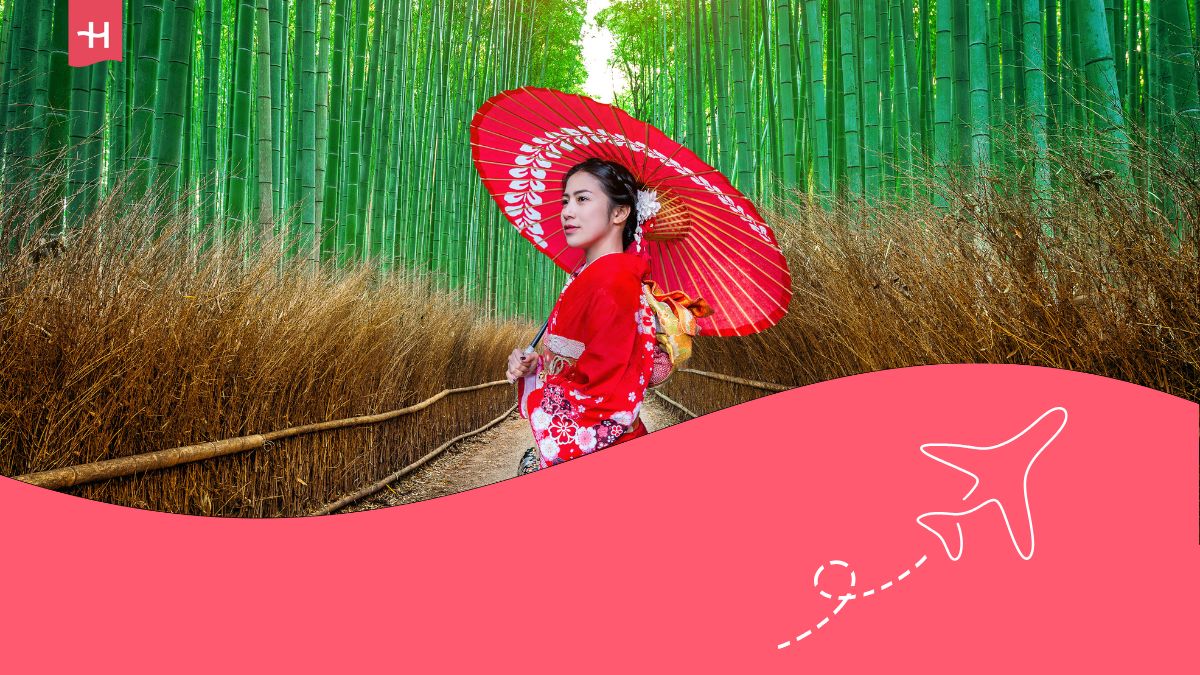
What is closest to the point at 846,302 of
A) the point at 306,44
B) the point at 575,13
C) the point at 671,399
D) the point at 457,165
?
the point at 575,13

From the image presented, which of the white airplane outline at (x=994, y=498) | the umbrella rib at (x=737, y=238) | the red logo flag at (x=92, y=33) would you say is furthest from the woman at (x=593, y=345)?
the red logo flag at (x=92, y=33)

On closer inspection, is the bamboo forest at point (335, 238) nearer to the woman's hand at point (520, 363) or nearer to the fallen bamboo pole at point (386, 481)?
the fallen bamboo pole at point (386, 481)

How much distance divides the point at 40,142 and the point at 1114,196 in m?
1.16

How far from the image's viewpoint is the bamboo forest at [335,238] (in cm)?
66

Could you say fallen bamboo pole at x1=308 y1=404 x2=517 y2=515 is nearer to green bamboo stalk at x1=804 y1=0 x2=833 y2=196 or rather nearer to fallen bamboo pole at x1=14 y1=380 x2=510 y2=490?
fallen bamboo pole at x1=14 y1=380 x2=510 y2=490

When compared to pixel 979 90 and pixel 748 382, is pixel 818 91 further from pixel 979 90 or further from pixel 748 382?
pixel 748 382

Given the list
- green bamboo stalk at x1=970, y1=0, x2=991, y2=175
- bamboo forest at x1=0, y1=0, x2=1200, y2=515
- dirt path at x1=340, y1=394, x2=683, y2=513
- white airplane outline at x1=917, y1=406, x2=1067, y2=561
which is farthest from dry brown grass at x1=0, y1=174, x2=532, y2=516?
green bamboo stalk at x1=970, y1=0, x2=991, y2=175

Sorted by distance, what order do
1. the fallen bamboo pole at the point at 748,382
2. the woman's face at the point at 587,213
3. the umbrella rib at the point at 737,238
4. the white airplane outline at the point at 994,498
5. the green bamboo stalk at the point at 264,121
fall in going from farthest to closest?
the green bamboo stalk at the point at 264,121, the fallen bamboo pole at the point at 748,382, the umbrella rib at the point at 737,238, the woman's face at the point at 587,213, the white airplane outline at the point at 994,498

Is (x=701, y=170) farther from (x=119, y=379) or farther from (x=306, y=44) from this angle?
(x=306, y=44)

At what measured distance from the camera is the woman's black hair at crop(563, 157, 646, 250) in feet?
2.56

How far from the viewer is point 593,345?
69cm

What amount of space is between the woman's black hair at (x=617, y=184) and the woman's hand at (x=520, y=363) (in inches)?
6.9

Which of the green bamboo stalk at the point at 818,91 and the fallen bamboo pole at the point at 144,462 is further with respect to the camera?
the green bamboo stalk at the point at 818,91

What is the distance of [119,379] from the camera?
767mm
